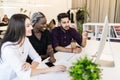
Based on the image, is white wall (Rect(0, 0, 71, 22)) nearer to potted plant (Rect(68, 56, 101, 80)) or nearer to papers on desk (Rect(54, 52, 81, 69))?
papers on desk (Rect(54, 52, 81, 69))

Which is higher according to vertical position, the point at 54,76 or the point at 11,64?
the point at 11,64

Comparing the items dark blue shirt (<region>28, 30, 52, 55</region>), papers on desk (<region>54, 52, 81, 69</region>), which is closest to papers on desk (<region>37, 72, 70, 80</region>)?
papers on desk (<region>54, 52, 81, 69</region>)

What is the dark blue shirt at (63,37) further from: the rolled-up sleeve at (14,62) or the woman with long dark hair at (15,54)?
the rolled-up sleeve at (14,62)

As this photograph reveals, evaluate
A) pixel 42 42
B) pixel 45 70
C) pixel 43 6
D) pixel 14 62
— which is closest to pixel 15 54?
pixel 14 62

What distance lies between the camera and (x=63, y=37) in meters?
2.55

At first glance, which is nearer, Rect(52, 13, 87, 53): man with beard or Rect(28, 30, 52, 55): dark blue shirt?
Rect(28, 30, 52, 55): dark blue shirt

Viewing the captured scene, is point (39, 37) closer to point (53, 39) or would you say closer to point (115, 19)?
point (53, 39)

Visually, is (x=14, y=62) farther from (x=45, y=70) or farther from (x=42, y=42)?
(x=42, y=42)

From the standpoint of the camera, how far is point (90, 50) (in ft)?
7.23

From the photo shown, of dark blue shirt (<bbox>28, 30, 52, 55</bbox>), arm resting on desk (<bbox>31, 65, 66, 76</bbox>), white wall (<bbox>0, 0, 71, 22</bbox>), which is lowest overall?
arm resting on desk (<bbox>31, 65, 66, 76</bbox>)

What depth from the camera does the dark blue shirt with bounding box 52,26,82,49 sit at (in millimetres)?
2453

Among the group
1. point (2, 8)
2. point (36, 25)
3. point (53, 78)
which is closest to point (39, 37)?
point (36, 25)

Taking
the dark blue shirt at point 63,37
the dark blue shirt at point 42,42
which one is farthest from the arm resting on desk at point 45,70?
the dark blue shirt at point 63,37

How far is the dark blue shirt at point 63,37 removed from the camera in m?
2.45
